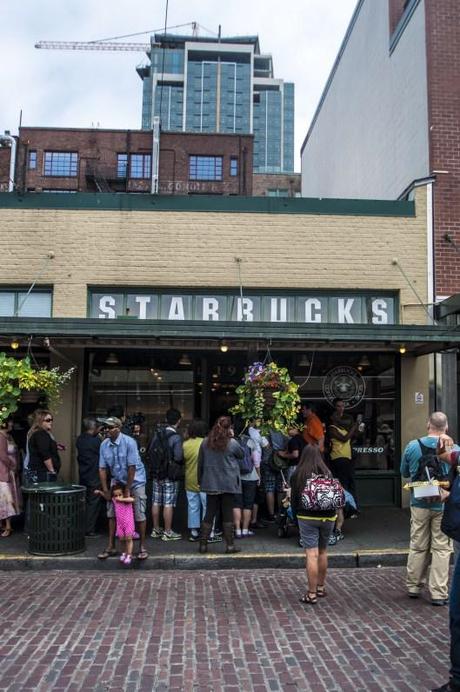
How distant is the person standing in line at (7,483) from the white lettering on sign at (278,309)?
199 inches

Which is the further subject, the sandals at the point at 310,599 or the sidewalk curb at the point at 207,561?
the sidewalk curb at the point at 207,561

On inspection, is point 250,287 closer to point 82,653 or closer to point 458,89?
point 458,89

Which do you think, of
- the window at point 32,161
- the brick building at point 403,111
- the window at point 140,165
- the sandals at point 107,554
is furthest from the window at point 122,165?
the sandals at point 107,554

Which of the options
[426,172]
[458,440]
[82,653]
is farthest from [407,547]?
[426,172]

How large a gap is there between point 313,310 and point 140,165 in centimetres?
3950

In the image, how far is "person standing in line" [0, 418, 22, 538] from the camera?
28.6 ft

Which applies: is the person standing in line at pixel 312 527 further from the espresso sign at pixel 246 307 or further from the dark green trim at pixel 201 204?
the dark green trim at pixel 201 204

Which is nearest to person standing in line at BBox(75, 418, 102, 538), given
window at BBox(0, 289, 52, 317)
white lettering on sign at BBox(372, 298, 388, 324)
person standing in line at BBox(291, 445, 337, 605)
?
window at BBox(0, 289, 52, 317)

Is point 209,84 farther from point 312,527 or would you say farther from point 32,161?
point 312,527

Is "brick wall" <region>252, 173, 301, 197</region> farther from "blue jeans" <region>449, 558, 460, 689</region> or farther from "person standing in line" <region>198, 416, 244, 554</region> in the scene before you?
"blue jeans" <region>449, 558, 460, 689</region>

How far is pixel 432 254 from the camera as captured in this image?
452 inches

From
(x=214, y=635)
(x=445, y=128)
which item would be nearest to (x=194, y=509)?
(x=214, y=635)

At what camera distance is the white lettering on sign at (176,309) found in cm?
1137

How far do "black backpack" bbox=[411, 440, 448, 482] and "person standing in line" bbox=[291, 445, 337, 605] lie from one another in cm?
93
